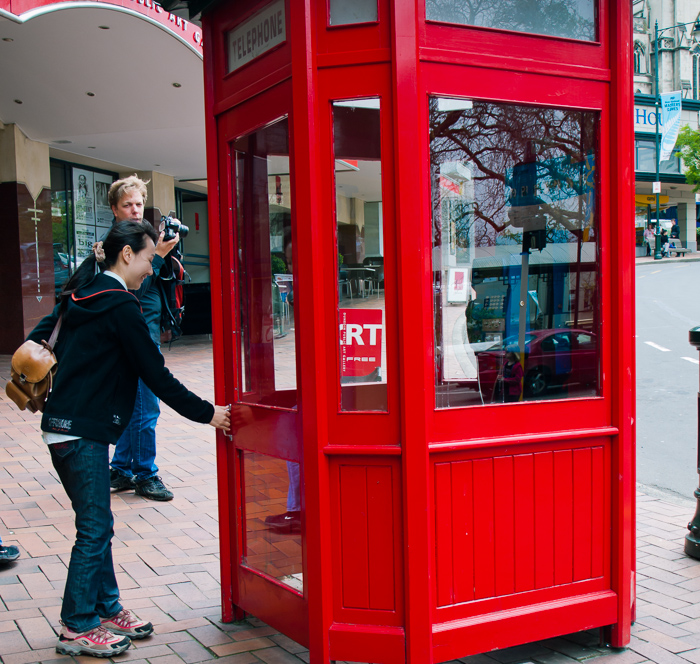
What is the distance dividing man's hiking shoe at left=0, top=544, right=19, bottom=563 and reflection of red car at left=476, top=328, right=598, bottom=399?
2.65m

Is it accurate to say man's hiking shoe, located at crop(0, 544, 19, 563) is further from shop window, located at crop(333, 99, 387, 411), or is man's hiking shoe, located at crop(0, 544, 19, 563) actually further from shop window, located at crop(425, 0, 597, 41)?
shop window, located at crop(425, 0, 597, 41)

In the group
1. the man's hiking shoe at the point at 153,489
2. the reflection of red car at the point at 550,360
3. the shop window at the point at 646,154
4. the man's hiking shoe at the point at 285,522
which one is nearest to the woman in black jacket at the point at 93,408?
the man's hiking shoe at the point at 285,522

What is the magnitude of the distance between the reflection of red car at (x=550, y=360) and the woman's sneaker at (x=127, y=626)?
173 cm

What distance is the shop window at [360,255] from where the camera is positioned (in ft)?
7.97

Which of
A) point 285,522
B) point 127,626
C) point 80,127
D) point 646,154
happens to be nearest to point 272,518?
point 285,522

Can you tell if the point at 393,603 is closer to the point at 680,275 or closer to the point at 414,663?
the point at 414,663

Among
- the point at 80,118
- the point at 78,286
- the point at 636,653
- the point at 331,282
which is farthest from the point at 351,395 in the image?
the point at 80,118

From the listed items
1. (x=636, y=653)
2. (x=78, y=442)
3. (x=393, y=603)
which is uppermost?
(x=78, y=442)

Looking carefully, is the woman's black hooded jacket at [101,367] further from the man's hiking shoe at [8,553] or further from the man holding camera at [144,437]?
the man holding camera at [144,437]

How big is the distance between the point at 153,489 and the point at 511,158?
3.36 meters

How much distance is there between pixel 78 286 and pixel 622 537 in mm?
2385

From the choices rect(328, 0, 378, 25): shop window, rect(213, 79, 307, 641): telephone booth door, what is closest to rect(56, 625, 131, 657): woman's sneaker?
rect(213, 79, 307, 641): telephone booth door

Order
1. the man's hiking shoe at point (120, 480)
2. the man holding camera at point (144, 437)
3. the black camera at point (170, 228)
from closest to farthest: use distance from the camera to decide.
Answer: the black camera at point (170, 228)
the man holding camera at point (144, 437)
the man's hiking shoe at point (120, 480)

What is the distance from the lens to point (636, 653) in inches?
108
